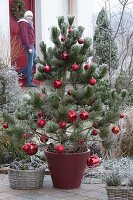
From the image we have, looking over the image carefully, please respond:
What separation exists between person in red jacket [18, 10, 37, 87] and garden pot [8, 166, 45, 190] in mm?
7873

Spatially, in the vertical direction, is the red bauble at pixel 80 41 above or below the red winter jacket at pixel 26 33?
below

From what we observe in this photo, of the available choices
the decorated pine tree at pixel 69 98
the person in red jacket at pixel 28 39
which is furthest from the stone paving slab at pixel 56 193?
the person in red jacket at pixel 28 39

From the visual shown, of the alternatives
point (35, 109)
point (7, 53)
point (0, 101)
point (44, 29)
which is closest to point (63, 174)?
point (35, 109)

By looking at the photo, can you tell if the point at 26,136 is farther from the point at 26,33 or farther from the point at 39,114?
the point at 26,33

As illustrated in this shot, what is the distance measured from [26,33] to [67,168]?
8.39 m

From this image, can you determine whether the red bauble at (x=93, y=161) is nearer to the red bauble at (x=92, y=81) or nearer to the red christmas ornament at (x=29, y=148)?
the red christmas ornament at (x=29, y=148)

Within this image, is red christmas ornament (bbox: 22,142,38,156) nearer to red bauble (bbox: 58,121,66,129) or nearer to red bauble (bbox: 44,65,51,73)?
red bauble (bbox: 58,121,66,129)

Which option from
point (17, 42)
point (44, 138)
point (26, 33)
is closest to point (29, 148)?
point (44, 138)

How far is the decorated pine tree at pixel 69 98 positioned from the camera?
18.8 ft

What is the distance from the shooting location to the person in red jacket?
13.7 meters

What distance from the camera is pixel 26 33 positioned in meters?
13.8

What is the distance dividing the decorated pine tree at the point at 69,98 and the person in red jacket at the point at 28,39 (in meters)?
7.88

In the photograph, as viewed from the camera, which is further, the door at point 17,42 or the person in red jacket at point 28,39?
the door at point 17,42

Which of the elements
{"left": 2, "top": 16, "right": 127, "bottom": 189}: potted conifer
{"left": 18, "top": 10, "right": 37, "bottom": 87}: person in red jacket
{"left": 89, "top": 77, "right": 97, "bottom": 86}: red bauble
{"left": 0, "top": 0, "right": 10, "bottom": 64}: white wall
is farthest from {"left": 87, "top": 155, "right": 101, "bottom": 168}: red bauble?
{"left": 18, "top": 10, "right": 37, "bottom": 87}: person in red jacket
